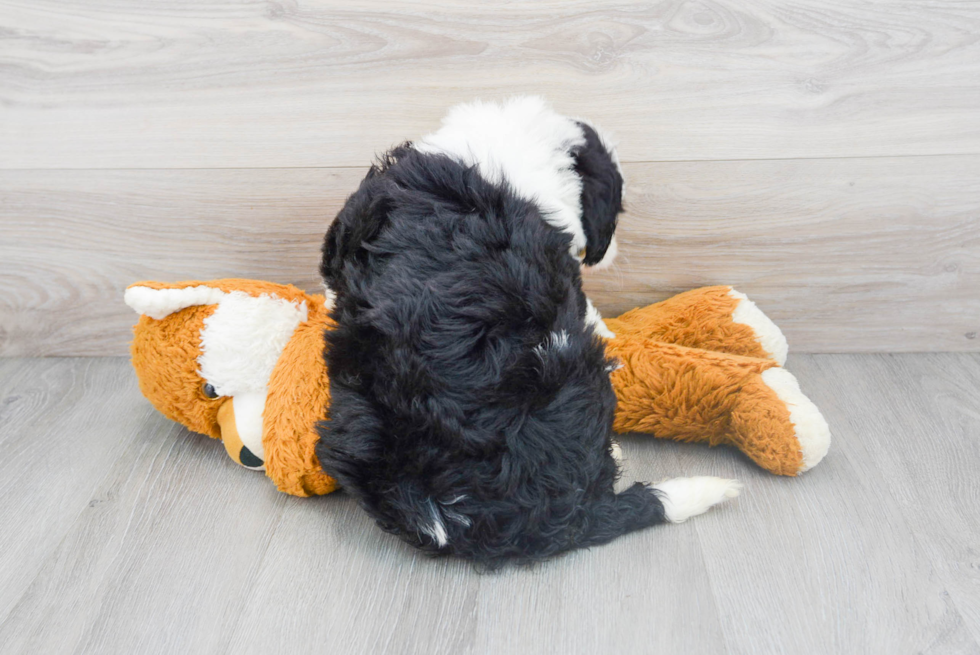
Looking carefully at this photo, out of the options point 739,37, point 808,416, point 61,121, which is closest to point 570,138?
point 739,37

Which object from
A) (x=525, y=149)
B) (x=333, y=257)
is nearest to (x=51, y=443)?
(x=333, y=257)

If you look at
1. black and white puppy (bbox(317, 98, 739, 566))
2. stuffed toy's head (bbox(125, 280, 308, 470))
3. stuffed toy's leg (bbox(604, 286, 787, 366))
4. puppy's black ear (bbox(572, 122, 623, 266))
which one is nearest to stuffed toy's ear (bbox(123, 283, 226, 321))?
stuffed toy's head (bbox(125, 280, 308, 470))

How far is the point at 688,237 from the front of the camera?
1424 mm

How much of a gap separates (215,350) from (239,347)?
4 cm

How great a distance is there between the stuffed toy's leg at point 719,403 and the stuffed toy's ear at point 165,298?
71 centimetres

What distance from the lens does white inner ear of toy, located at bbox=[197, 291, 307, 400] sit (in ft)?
3.81

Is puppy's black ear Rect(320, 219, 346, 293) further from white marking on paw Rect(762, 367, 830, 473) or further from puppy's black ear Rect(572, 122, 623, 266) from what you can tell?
white marking on paw Rect(762, 367, 830, 473)

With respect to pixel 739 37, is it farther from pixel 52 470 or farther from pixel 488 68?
pixel 52 470

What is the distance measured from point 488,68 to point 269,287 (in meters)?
0.58

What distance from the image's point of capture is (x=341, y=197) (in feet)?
4.62

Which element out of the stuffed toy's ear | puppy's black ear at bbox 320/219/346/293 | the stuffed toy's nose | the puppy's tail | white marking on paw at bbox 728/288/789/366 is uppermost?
puppy's black ear at bbox 320/219/346/293

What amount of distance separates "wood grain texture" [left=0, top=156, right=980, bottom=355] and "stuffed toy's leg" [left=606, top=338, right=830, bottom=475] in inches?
11.0

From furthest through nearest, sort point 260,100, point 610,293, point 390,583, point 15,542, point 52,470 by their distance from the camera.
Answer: point 610,293 < point 260,100 < point 52,470 < point 15,542 < point 390,583

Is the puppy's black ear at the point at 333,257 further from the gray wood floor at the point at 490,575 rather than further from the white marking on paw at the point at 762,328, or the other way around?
the white marking on paw at the point at 762,328
